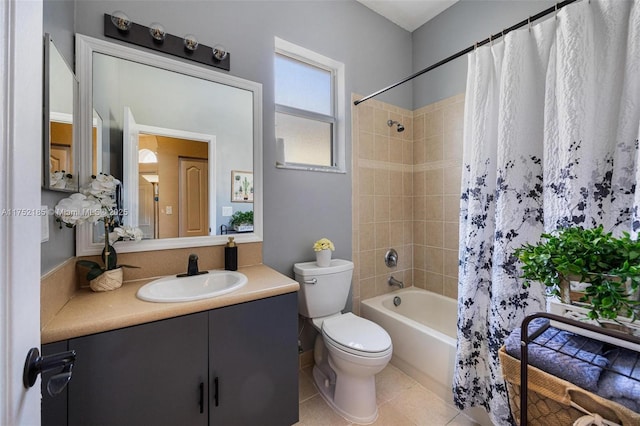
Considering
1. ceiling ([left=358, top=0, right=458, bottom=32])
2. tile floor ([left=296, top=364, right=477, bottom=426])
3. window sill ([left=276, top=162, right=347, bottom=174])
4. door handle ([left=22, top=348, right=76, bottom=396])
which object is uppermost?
ceiling ([left=358, top=0, right=458, bottom=32])

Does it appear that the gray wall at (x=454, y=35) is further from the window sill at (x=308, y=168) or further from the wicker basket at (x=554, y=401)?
the wicker basket at (x=554, y=401)

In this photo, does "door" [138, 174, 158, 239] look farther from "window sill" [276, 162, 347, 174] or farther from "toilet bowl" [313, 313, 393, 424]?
"toilet bowl" [313, 313, 393, 424]

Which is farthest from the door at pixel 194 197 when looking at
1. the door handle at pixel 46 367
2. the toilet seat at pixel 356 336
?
the door handle at pixel 46 367

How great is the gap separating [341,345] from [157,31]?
1.95 metres

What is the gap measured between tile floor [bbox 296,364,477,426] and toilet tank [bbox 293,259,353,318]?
1.65 ft

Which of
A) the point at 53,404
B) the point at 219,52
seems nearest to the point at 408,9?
the point at 219,52

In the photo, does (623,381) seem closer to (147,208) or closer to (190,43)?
(147,208)

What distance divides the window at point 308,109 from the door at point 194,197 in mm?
498

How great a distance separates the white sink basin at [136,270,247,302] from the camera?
1.26 meters

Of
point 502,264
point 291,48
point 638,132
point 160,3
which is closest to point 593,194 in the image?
point 638,132

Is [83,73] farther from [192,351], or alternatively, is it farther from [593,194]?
[593,194]

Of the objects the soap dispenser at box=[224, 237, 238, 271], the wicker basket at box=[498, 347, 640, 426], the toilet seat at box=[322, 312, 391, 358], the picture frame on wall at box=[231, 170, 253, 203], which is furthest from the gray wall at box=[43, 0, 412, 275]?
the wicker basket at box=[498, 347, 640, 426]

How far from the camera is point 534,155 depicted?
1.27 metres

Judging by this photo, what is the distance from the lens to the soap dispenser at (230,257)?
62.1 inches
